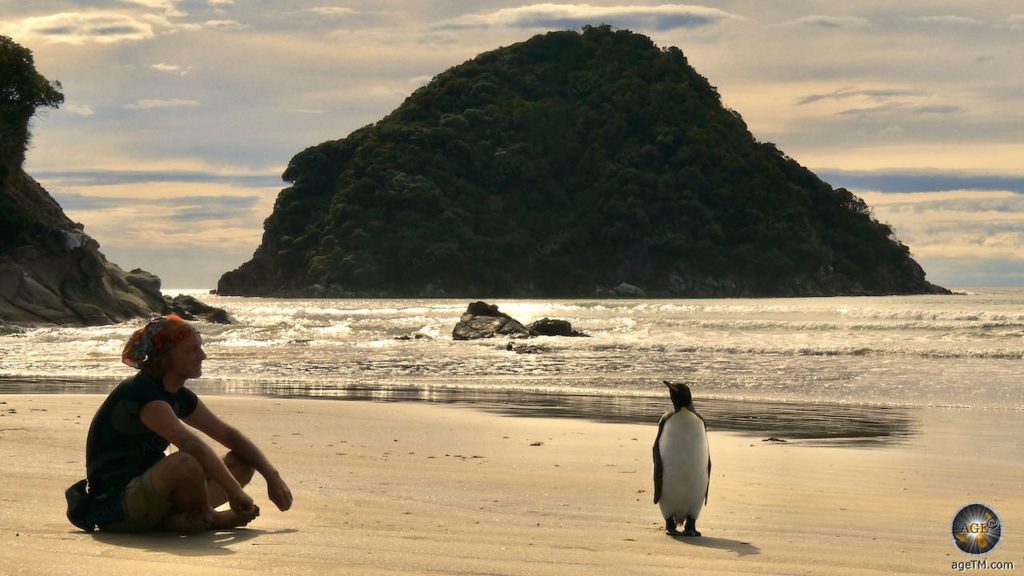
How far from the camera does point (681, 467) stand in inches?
246

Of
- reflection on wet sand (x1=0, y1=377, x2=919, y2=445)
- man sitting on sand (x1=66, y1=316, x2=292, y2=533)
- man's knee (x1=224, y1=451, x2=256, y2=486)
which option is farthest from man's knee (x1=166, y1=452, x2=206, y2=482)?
reflection on wet sand (x1=0, y1=377, x2=919, y2=445)

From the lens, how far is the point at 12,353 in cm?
2609

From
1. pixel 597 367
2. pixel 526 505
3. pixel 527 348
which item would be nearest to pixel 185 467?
pixel 526 505

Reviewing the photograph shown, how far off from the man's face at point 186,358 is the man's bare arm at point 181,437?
0.18m

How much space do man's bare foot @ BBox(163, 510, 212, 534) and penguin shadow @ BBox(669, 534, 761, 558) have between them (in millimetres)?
2438

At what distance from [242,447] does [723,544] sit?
258 cm

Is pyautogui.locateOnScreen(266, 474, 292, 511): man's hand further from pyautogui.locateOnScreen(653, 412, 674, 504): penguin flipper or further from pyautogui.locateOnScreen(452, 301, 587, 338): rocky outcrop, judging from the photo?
pyautogui.locateOnScreen(452, 301, 587, 338): rocky outcrop

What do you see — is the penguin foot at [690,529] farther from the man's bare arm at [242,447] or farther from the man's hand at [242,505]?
the man's hand at [242,505]

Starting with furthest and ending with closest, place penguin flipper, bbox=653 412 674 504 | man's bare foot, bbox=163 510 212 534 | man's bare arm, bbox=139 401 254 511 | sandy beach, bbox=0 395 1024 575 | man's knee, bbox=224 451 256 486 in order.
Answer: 1. penguin flipper, bbox=653 412 674 504
2. man's knee, bbox=224 451 256 486
3. man's bare foot, bbox=163 510 212 534
4. man's bare arm, bbox=139 401 254 511
5. sandy beach, bbox=0 395 1024 575

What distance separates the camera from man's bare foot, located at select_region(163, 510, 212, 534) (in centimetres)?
529

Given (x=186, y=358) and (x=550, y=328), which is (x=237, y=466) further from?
(x=550, y=328)

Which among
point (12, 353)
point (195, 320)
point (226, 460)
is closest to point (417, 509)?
point (226, 460)

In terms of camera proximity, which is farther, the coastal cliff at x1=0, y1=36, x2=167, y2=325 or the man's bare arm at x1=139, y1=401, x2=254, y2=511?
the coastal cliff at x1=0, y1=36, x2=167, y2=325

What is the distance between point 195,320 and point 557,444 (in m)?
43.3
